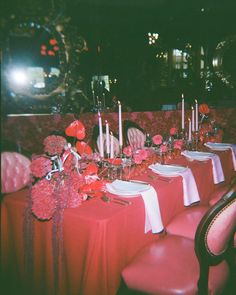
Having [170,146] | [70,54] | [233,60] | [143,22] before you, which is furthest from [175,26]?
[70,54]

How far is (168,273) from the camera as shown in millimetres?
1573

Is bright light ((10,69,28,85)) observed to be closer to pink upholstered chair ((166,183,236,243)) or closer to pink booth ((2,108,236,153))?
pink booth ((2,108,236,153))

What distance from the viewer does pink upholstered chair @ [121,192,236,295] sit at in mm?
1435

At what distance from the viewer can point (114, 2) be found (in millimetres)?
7887

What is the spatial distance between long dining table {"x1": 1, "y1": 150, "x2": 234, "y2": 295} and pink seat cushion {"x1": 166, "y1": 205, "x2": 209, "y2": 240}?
0.70 feet

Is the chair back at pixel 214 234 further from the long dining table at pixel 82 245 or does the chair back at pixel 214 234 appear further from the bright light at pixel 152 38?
the bright light at pixel 152 38

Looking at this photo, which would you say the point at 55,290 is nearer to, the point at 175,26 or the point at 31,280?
the point at 31,280

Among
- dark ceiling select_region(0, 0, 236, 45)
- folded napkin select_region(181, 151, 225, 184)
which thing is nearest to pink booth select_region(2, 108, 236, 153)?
folded napkin select_region(181, 151, 225, 184)

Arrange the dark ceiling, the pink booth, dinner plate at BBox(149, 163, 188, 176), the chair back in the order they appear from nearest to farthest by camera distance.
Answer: the chair back
dinner plate at BBox(149, 163, 188, 176)
the pink booth
the dark ceiling

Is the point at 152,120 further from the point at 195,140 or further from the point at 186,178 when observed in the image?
the point at 186,178

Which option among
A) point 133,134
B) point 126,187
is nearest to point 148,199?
point 126,187

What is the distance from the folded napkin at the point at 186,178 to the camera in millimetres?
2268

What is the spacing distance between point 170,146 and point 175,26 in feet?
25.9

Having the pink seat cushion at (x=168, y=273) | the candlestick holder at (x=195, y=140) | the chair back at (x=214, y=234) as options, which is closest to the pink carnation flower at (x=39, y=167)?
the pink seat cushion at (x=168, y=273)
